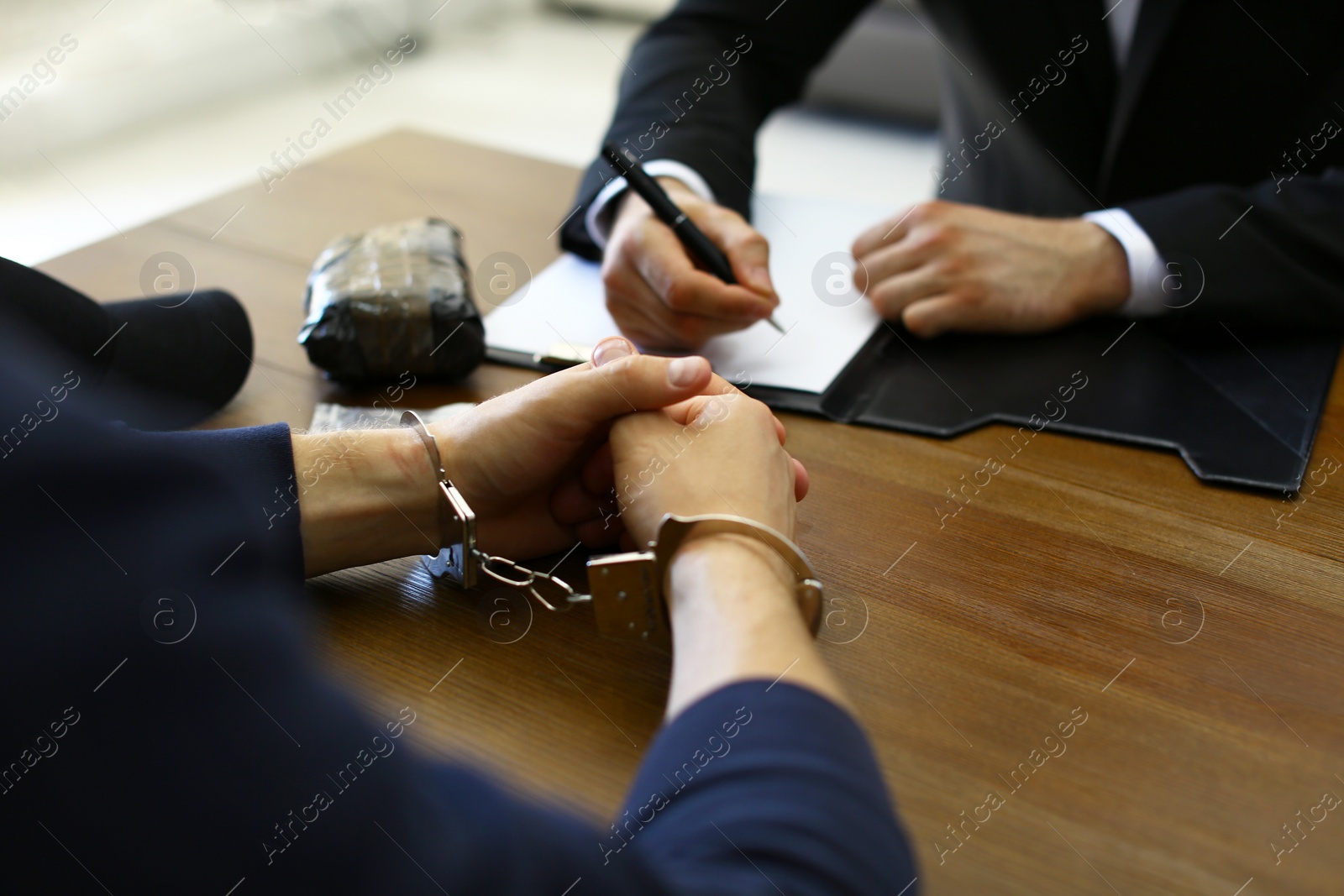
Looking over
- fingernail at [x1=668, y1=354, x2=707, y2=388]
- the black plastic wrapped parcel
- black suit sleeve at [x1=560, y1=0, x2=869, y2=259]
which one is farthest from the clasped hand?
black suit sleeve at [x1=560, y1=0, x2=869, y2=259]

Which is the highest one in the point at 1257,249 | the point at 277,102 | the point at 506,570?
the point at 1257,249

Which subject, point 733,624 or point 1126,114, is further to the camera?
point 1126,114

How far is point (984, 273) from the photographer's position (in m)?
1.02

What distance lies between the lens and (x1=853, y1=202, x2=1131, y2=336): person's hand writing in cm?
101

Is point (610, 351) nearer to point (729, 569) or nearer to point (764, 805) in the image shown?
point (729, 569)

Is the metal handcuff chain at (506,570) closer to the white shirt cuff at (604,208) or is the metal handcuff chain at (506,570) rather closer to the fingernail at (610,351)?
the fingernail at (610,351)

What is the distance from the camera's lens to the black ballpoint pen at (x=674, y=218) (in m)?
0.97

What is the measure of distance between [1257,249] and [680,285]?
25.5 inches

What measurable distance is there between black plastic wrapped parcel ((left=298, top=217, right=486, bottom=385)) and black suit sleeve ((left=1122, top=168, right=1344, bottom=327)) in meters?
0.76

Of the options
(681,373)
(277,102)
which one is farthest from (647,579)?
(277,102)

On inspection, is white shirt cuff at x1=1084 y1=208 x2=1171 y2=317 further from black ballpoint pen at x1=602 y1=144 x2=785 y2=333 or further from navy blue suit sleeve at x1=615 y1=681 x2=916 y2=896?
navy blue suit sleeve at x1=615 y1=681 x2=916 y2=896

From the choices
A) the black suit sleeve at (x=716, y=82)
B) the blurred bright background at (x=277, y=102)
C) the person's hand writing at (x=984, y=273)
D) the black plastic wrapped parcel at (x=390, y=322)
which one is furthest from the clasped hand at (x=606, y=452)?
the blurred bright background at (x=277, y=102)

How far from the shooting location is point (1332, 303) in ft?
3.33

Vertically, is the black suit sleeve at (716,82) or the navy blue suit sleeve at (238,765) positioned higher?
the black suit sleeve at (716,82)
